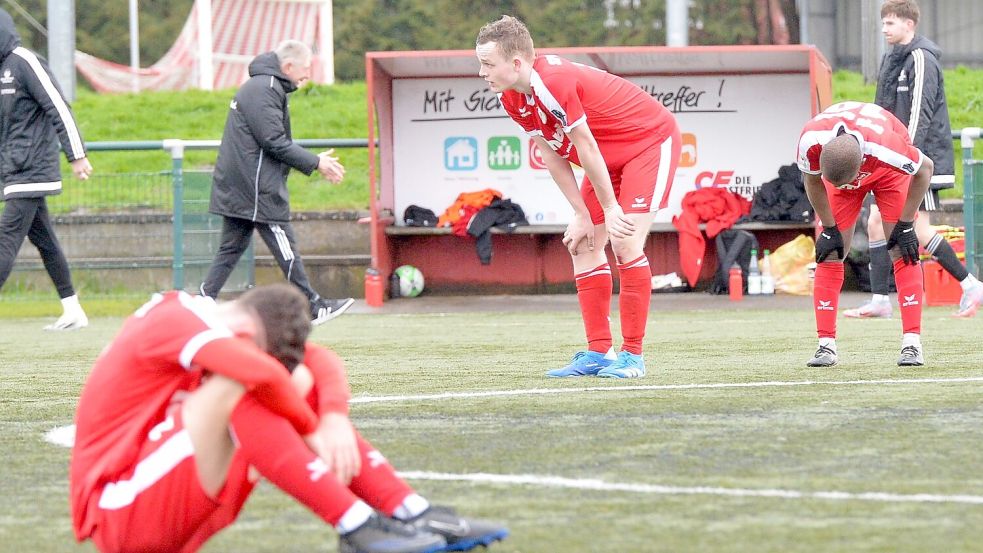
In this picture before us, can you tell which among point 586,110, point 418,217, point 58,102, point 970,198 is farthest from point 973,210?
point 58,102

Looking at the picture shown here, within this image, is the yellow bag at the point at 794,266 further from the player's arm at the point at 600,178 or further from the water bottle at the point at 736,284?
the player's arm at the point at 600,178

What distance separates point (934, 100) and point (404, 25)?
2980 centimetres

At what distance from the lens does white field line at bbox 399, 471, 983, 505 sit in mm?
4051

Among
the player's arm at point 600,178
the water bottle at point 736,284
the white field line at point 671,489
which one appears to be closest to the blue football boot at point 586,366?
the player's arm at point 600,178

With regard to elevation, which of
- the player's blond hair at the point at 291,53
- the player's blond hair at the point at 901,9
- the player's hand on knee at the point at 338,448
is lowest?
the player's hand on knee at the point at 338,448

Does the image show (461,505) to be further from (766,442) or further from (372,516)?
(766,442)

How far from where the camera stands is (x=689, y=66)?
15320 mm

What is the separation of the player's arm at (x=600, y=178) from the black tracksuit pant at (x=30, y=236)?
4.99 meters

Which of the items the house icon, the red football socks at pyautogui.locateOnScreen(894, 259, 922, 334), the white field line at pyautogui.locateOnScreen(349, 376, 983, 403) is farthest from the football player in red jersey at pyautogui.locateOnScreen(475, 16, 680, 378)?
the house icon

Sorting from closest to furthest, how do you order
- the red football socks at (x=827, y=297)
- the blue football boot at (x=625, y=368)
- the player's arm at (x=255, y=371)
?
the player's arm at (x=255, y=371) → the blue football boot at (x=625, y=368) → the red football socks at (x=827, y=297)

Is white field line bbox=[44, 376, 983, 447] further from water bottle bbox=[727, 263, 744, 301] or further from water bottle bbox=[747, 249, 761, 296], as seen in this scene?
water bottle bbox=[747, 249, 761, 296]

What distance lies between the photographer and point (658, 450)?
4883mm

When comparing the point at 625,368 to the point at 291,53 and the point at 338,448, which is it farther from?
the point at 291,53

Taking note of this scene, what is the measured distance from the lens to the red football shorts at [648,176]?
7.19 m
